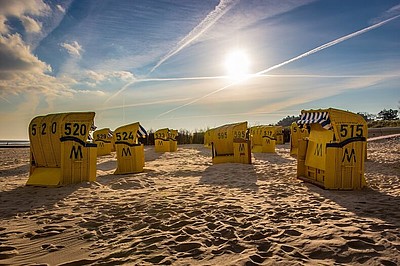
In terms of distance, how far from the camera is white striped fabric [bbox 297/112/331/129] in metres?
6.67

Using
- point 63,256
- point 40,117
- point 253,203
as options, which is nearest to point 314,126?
point 253,203

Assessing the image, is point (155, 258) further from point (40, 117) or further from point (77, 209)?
point (40, 117)

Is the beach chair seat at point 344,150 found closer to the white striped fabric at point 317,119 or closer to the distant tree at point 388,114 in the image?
the white striped fabric at point 317,119

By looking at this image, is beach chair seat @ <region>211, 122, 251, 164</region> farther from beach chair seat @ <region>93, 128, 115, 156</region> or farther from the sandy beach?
beach chair seat @ <region>93, 128, 115, 156</region>

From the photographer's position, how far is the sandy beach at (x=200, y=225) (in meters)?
3.06

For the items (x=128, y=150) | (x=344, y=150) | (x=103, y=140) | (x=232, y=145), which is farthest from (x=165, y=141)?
(x=344, y=150)

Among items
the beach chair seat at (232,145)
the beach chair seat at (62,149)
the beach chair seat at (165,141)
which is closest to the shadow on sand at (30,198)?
the beach chair seat at (62,149)

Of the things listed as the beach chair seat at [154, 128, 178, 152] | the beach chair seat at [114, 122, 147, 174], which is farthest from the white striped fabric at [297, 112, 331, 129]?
the beach chair seat at [154, 128, 178, 152]

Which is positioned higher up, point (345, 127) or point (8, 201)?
point (345, 127)

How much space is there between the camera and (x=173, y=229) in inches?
154

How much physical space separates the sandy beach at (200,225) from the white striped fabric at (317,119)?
5.23 ft

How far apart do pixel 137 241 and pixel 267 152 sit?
15.4 metres

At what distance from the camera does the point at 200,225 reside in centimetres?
404

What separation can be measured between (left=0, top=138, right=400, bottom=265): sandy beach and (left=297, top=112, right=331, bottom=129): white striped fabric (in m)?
1.59
